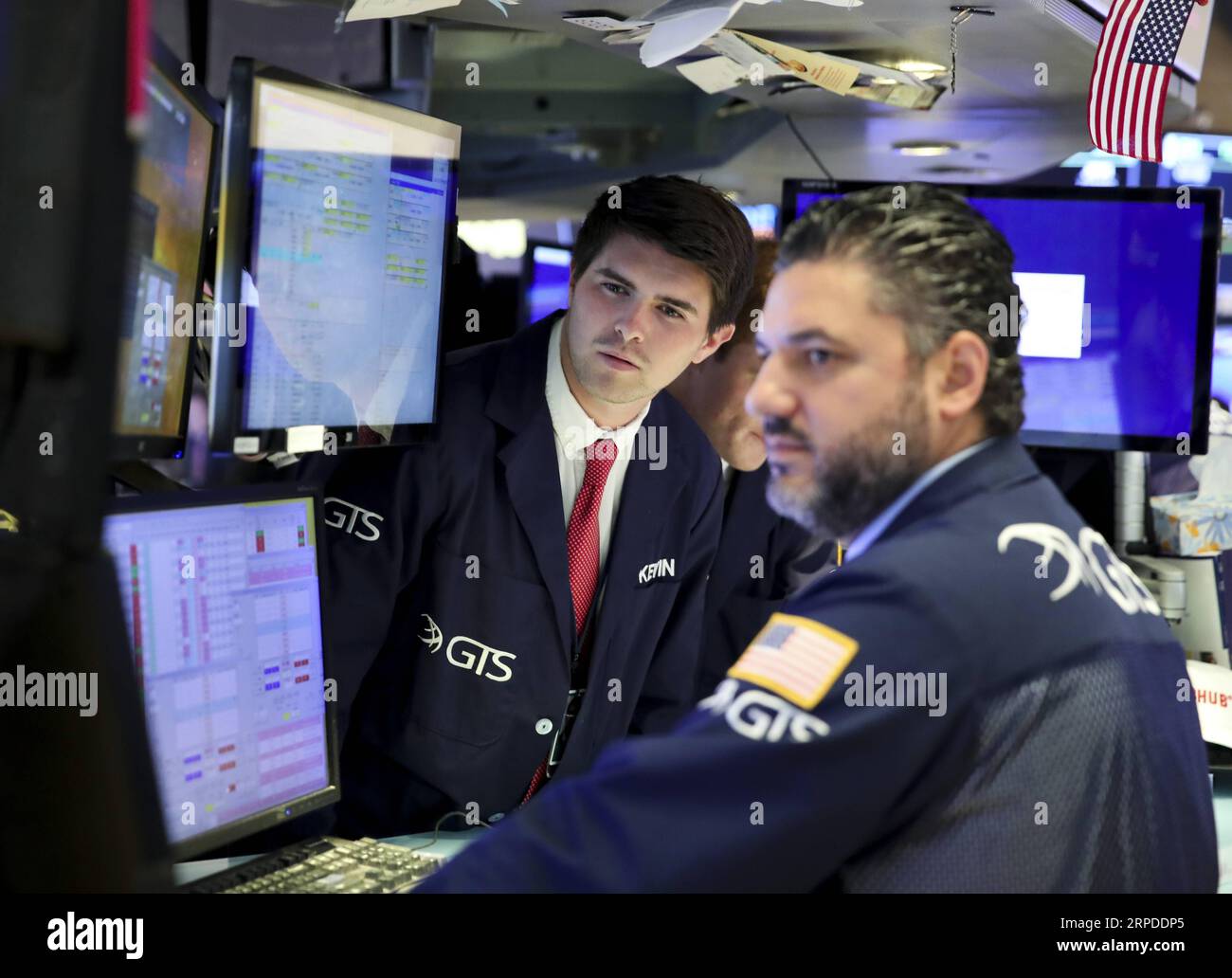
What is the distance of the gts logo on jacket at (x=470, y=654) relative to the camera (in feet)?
6.32

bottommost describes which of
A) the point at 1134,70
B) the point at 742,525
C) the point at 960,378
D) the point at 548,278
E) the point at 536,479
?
the point at 742,525

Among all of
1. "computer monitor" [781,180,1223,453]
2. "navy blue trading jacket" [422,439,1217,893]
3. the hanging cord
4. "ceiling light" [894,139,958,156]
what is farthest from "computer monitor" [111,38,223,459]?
"ceiling light" [894,139,958,156]

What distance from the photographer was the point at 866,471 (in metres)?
1.33

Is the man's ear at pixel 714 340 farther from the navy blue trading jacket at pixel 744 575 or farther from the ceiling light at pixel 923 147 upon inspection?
the ceiling light at pixel 923 147

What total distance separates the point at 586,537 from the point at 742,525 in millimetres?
584

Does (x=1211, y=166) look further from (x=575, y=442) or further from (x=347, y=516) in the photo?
(x=347, y=516)

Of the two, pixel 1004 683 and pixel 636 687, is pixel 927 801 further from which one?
pixel 636 687

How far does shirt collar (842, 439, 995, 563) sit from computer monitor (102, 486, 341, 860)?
660 millimetres

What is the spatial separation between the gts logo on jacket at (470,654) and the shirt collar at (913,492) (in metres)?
0.74

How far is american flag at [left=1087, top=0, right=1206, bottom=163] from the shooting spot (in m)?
2.29

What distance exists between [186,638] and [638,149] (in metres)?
6.46

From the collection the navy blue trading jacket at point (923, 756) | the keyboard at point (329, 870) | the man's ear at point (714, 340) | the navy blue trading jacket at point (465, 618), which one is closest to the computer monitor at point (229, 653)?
the keyboard at point (329, 870)

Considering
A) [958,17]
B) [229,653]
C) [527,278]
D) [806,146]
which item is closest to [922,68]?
[958,17]

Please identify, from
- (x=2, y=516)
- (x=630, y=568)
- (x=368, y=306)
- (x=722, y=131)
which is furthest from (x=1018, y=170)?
(x=2, y=516)
